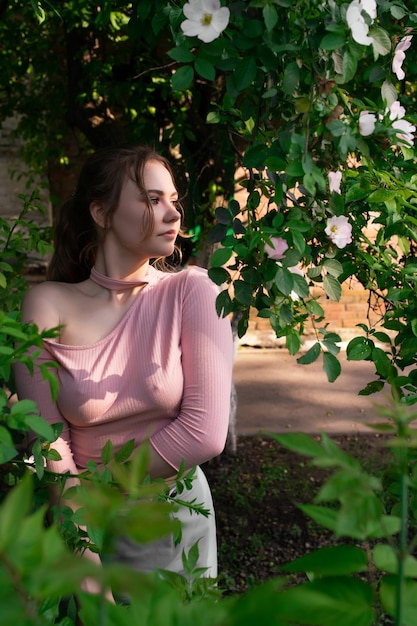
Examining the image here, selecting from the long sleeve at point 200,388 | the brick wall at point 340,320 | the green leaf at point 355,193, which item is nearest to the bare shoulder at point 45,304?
the long sleeve at point 200,388

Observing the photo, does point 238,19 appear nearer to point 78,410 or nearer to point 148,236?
point 148,236

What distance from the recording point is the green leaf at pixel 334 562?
0.55 meters

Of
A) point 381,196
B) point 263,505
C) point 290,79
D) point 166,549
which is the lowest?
point 263,505

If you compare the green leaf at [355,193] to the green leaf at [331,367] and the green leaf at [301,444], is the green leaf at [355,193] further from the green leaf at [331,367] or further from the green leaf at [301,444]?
the green leaf at [301,444]

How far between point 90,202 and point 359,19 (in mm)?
1114

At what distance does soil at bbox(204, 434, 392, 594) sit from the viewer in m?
4.07

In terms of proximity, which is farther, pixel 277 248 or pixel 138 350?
pixel 138 350

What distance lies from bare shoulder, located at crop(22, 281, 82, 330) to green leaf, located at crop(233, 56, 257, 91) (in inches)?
34.9

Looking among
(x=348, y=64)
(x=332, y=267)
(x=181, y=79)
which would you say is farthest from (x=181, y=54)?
(x=332, y=267)

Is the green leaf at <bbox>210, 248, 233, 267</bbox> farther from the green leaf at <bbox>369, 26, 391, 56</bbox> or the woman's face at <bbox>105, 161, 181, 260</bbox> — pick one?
the woman's face at <bbox>105, 161, 181, 260</bbox>

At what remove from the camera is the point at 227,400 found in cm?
219

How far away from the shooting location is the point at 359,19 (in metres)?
1.49

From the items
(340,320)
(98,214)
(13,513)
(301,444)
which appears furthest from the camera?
(340,320)

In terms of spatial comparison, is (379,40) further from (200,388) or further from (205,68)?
(200,388)
